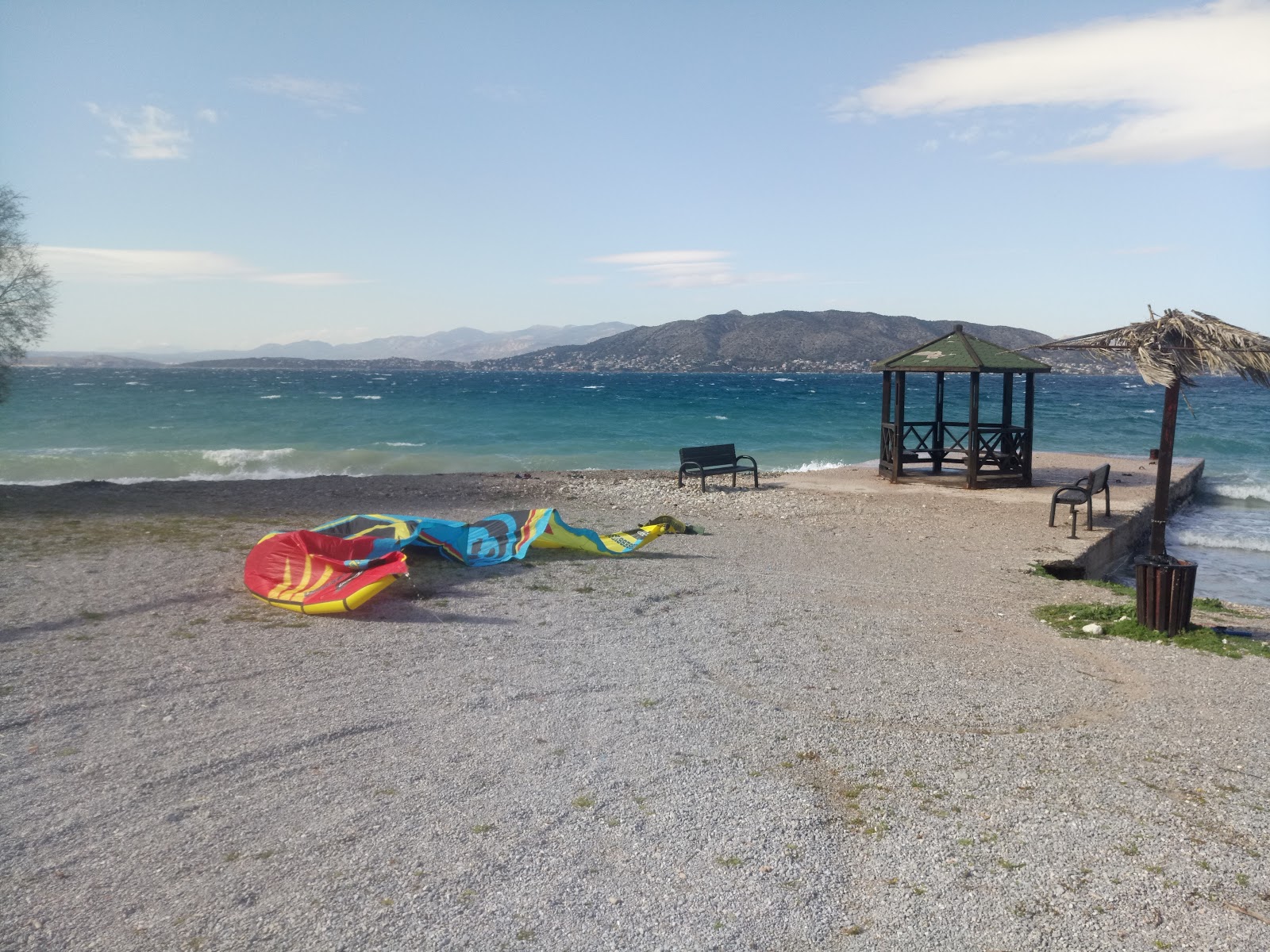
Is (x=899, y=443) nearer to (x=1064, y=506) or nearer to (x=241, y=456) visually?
(x=1064, y=506)

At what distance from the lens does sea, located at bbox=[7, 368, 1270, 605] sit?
19.2 m

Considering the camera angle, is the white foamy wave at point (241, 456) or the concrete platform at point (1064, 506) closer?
the concrete platform at point (1064, 506)

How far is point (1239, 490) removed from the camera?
1923 cm

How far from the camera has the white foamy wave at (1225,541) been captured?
13289 millimetres

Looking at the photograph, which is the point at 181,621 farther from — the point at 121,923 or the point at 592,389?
the point at 592,389

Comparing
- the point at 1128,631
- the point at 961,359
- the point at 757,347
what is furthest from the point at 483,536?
the point at 757,347

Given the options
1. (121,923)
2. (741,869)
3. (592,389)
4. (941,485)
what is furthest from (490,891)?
(592,389)

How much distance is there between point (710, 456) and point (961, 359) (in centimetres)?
457

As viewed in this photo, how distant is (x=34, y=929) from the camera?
3.13m

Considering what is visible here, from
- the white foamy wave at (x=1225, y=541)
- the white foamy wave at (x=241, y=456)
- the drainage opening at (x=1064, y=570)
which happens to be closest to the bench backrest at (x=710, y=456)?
the drainage opening at (x=1064, y=570)

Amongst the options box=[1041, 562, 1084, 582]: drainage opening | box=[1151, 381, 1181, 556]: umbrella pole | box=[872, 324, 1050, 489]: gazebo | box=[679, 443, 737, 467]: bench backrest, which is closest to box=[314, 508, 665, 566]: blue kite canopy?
box=[1041, 562, 1084, 582]: drainage opening

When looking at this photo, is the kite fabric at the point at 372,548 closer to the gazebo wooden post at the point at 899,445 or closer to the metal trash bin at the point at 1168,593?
the metal trash bin at the point at 1168,593

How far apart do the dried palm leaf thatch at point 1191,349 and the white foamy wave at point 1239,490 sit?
13.9 meters

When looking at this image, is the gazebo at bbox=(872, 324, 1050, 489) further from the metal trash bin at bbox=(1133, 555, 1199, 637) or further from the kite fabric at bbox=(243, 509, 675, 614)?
the metal trash bin at bbox=(1133, 555, 1199, 637)
